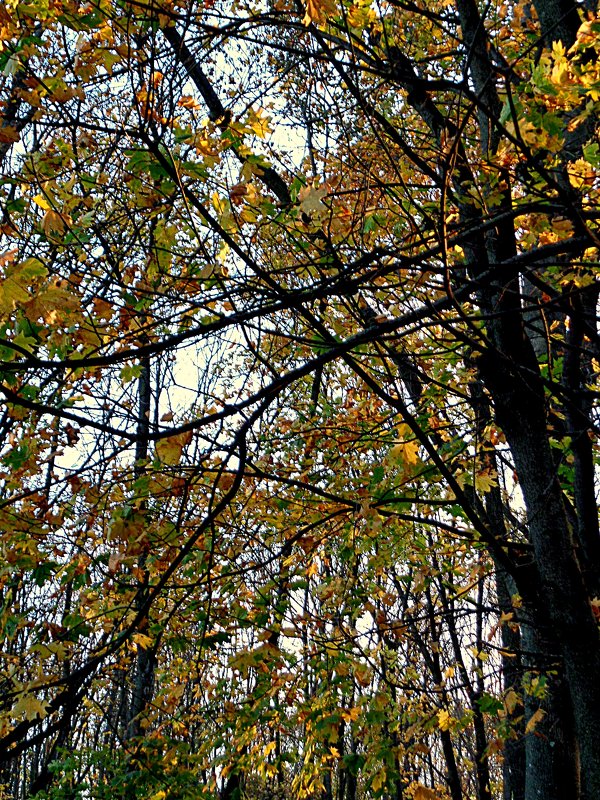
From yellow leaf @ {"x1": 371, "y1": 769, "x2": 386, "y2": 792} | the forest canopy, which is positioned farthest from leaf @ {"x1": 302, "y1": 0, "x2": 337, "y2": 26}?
yellow leaf @ {"x1": 371, "y1": 769, "x2": 386, "y2": 792}

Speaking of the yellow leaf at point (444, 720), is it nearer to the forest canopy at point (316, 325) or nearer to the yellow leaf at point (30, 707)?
the forest canopy at point (316, 325)

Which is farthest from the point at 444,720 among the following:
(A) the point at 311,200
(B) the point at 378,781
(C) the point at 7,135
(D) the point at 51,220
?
(C) the point at 7,135

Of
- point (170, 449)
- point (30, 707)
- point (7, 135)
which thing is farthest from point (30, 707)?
point (7, 135)

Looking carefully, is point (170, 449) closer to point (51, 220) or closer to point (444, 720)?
point (51, 220)

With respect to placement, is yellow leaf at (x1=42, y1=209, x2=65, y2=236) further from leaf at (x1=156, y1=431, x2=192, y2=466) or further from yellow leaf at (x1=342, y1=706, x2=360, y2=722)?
yellow leaf at (x1=342, y1=706, x2=360, y2=722)

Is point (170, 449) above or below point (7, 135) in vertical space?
below

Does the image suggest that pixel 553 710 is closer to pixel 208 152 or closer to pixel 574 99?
pixel 574 99

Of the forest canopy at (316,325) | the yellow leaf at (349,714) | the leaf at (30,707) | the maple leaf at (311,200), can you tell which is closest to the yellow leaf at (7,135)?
the forest canopy at (316,325)

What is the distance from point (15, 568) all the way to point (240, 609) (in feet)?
5.93

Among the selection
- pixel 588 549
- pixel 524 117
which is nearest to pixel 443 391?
pixel 588 549

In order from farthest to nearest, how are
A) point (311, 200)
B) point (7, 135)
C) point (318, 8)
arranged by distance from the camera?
point (7, 135)
point (311, 200)
point (318, 8)

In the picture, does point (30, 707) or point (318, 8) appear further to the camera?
point (30, 707)

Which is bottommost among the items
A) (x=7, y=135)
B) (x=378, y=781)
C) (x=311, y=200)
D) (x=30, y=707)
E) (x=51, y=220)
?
(x=378, y=781)

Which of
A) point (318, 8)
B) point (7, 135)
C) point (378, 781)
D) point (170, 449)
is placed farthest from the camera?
point (378, 781)
